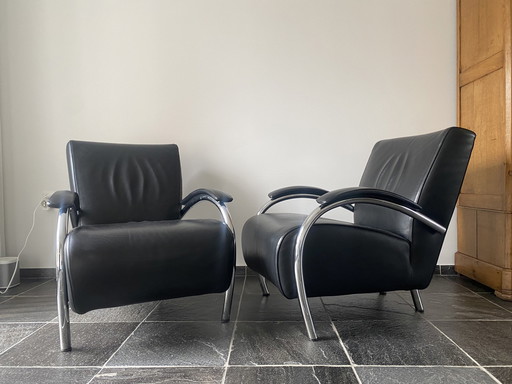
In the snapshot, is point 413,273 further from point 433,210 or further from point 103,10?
point 103,10

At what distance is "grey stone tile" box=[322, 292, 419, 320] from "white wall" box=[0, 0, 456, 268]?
0.77 m

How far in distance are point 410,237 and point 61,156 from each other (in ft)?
7.42

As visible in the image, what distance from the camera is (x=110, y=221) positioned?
81.1 inches

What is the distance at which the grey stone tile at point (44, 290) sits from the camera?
2.21m

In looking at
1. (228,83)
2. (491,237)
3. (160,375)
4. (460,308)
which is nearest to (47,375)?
(160,375)

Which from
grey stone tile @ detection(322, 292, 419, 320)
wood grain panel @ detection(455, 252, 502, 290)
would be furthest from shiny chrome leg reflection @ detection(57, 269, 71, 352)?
wood grain panel @ detection(455, 252, 502, 290)

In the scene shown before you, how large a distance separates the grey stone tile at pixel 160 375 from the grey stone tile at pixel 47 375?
46 millimetres

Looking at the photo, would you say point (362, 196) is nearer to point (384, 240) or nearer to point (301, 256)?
point (384, 240)

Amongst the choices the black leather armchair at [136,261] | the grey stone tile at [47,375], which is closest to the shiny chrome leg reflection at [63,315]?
the black leather armchair at [136,261]

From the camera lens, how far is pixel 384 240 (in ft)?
4.98

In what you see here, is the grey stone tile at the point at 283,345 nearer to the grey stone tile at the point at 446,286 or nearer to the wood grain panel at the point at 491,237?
the grey stone tile at the point at 446,286

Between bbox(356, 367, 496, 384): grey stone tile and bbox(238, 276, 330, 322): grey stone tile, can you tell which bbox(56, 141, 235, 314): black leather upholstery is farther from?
bbox(356, 367, 496, 384): grey stone tile

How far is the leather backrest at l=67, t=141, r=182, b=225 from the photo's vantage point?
6.75ft

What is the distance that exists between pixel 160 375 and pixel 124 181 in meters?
1.23
